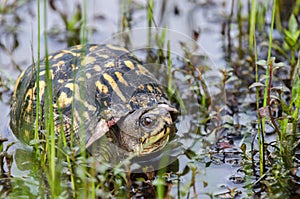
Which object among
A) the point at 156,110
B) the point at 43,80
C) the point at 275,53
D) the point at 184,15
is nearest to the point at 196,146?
the point at 156,110

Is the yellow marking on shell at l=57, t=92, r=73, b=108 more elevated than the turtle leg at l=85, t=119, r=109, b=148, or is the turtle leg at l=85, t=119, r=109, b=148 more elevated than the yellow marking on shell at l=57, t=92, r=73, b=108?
the yellow marking on shell at l=57, t=92, r=73, b=108

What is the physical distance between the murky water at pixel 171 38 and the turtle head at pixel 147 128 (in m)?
0.26

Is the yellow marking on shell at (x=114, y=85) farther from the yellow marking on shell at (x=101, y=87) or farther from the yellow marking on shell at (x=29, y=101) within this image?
the yellow marking on shell at (x=29, y=101)

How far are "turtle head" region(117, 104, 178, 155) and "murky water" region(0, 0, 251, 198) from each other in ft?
0.86

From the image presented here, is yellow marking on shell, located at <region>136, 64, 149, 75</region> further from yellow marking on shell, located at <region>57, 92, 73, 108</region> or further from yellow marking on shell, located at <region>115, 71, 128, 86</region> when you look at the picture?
yellow marking on shell, located at <region>57, 92, 73, 108</region>

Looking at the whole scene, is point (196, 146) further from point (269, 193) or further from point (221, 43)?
point (221, 43)

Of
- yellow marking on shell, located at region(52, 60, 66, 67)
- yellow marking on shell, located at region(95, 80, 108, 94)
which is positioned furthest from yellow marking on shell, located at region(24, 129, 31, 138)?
yellow marking on shell, located at region(95, 80, 108, 94)

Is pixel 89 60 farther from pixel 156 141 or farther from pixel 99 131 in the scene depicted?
pixel 156 141

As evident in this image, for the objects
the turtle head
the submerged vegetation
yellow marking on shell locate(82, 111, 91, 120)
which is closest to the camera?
the submerged vegetation

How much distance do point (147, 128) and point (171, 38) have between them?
1.39 m

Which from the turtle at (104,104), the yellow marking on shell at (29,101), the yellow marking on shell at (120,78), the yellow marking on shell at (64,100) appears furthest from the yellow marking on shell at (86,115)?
the yellow marking on shell at (29,101)

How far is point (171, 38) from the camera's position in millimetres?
4371

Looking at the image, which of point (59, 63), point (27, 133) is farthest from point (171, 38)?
point (27, 133)

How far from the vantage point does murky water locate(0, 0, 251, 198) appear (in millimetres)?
3406
